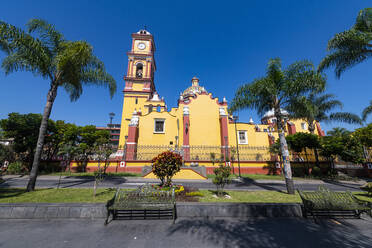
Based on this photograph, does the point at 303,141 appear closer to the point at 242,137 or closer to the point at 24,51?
the point at 242,137

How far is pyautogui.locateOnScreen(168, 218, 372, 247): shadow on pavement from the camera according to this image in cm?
312

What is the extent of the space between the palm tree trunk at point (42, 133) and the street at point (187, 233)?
4059mm

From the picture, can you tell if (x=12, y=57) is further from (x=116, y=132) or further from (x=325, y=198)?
(x=116, y=132)

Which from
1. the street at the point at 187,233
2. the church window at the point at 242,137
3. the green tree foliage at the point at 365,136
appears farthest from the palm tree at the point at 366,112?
the street at the point at 187,233

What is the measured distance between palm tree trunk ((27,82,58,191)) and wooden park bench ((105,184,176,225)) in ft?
19.0

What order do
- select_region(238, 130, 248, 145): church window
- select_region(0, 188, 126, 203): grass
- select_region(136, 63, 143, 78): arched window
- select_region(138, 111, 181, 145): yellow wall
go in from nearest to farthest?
select_region(0, 188, 126, 203): grass
select_region(138, 111, 181, 145): yellow wall
select_region(238, 130, 248, 145): church window
select_region(136, 63, 143, 78): arched window

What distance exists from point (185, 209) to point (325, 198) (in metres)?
4.47

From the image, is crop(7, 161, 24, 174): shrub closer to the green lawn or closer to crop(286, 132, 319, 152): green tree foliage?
the green lawn

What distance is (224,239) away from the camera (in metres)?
3.21

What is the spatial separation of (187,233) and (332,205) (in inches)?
179

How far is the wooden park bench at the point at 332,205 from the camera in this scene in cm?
441

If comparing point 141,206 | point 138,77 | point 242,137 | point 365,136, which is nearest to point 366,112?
point 365,136

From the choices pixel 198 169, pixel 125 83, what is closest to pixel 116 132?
pixel 125 83

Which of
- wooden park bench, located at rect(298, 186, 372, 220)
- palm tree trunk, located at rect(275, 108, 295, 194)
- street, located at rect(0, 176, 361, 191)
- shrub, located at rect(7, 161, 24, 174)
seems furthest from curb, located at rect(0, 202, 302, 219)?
shrub, located at rect(7, 161, 24, 174)
